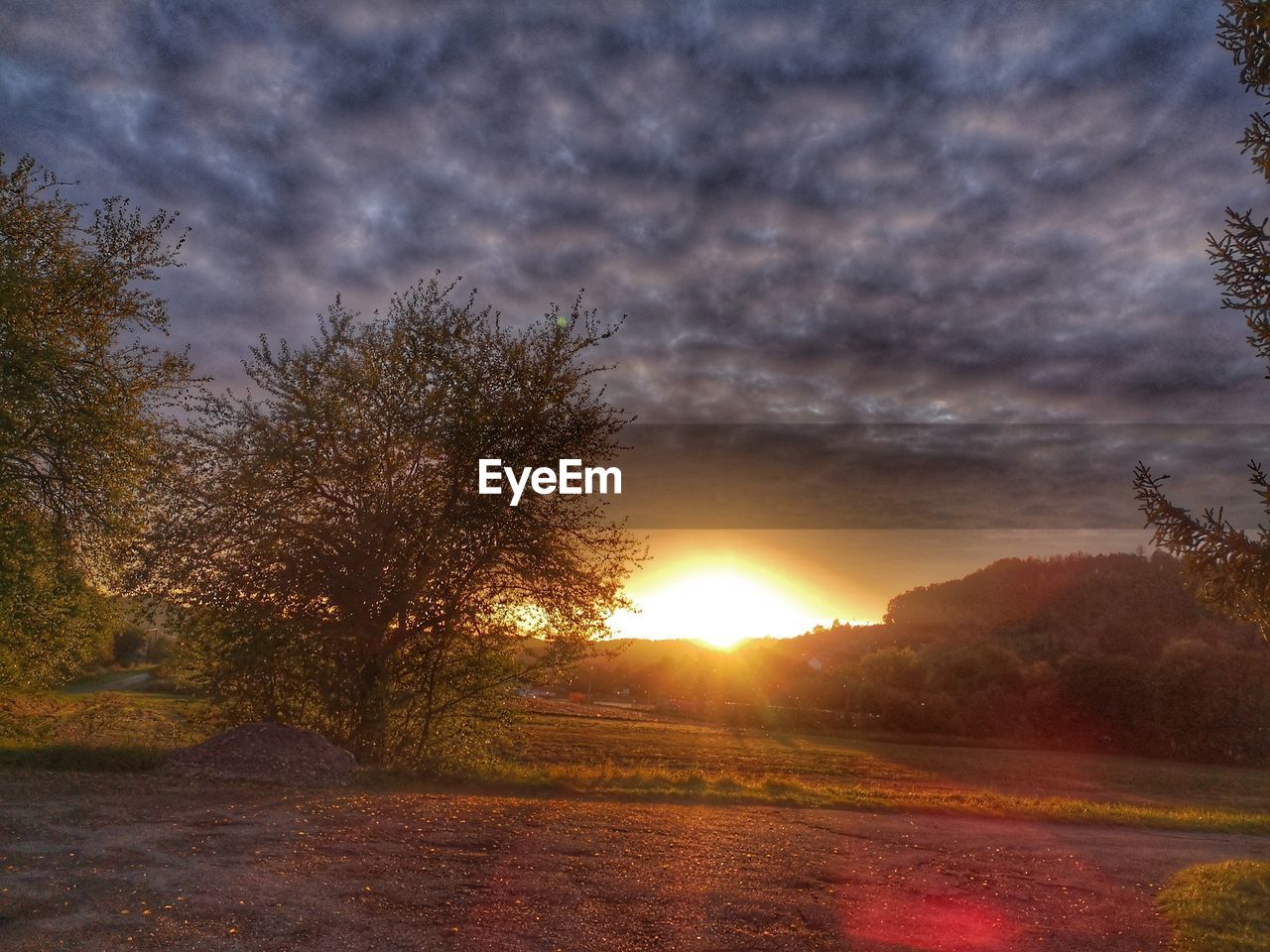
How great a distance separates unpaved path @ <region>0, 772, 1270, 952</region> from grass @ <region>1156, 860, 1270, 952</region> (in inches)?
13.7

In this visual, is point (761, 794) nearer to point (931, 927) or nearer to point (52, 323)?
point (931, 927)

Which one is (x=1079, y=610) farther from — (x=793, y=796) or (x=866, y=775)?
(x=793, y=796)

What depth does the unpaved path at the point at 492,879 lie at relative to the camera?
658 cm

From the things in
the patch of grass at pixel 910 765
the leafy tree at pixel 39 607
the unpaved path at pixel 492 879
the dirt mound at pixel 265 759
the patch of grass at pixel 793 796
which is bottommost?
the patch of grass at pixel 910 765

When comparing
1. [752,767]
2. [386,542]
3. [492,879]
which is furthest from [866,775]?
[492,879]

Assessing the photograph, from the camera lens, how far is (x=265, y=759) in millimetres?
13117

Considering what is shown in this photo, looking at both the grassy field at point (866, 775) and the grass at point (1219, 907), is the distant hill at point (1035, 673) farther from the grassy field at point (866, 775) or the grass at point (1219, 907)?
the grass at point (1219, 907)

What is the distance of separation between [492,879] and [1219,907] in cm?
875

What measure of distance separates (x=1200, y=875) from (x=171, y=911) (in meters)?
13.2

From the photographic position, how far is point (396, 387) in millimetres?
17938

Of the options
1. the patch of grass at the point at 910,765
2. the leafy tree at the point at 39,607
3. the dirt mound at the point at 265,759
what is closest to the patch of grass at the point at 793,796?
the dirt mound at the point at 265,759

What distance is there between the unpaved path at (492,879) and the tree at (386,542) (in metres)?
5.26

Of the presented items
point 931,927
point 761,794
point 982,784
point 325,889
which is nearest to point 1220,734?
point 982,784

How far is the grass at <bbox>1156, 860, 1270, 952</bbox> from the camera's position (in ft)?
27.5
